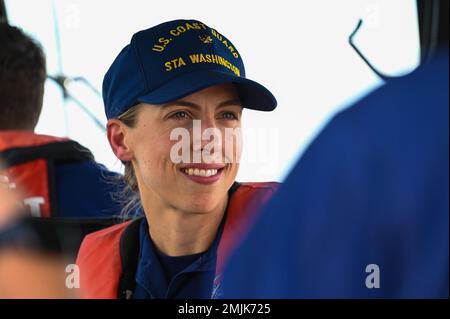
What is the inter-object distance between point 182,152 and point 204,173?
57mm

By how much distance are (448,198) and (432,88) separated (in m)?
0.06

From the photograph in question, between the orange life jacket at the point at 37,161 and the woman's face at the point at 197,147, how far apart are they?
16.1 inches

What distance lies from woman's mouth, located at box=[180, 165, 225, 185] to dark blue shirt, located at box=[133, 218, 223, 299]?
0.11 metres

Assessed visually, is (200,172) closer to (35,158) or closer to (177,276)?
(177,276)

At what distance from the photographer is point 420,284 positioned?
0.39 m

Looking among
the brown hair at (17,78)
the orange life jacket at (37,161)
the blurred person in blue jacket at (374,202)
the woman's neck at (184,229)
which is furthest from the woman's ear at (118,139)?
the blurred person in blue jacket at (374,202)

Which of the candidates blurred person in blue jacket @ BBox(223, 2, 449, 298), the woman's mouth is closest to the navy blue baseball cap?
the woman's mouth

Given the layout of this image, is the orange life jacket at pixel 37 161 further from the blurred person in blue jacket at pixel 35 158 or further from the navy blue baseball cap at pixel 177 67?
the navy blue baseball cap at pixel 177 67

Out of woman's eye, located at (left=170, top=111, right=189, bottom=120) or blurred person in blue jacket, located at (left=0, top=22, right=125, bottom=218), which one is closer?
woman's eye, located at (left=170, top=111, right=189, bottom=120)

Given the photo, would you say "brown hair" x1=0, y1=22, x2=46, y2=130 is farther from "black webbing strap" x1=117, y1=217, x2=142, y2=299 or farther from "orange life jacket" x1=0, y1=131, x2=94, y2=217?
"black webbing strap" x1=117, y1=217, x2=142, y2=299

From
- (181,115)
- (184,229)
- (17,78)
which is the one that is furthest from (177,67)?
(17,78)

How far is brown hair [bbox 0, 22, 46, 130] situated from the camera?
6.54ft

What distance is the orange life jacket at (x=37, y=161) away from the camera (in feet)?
6.01
